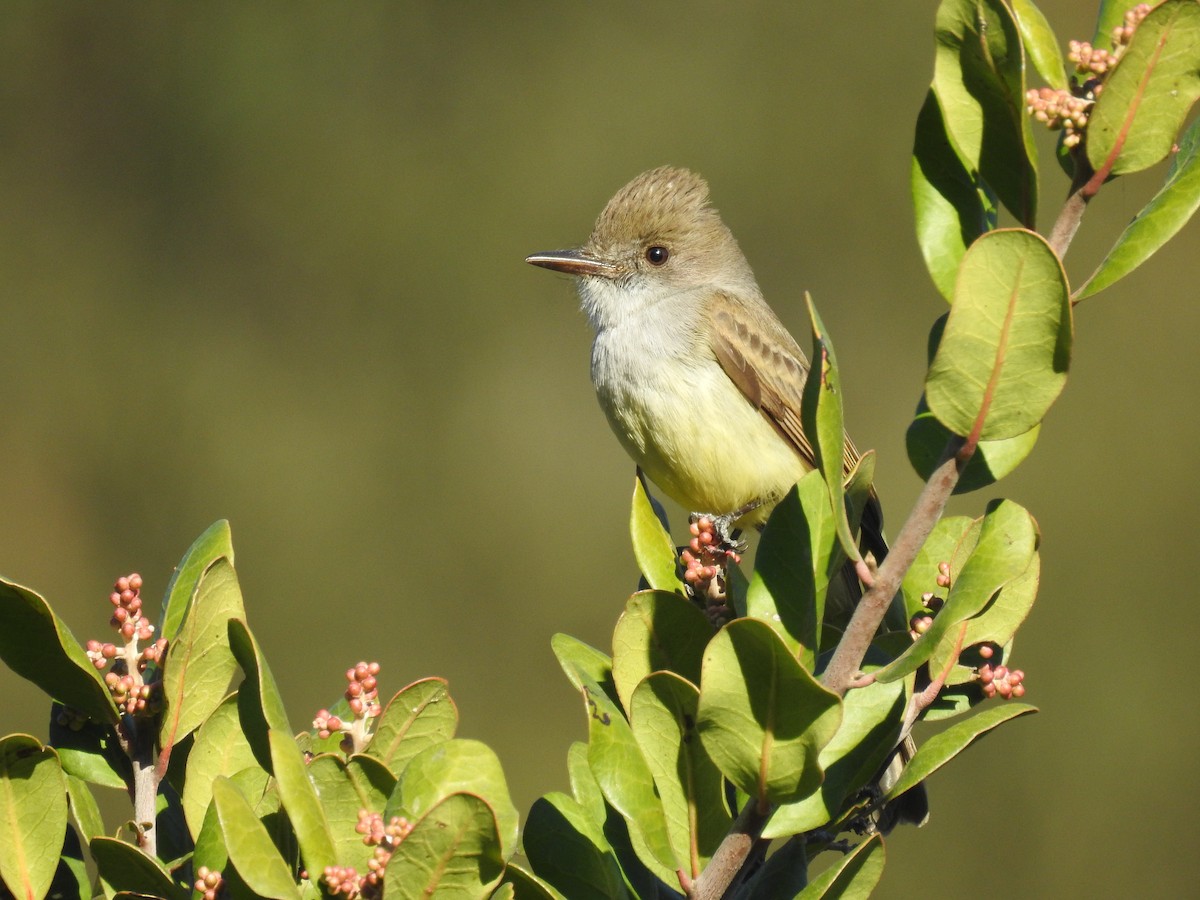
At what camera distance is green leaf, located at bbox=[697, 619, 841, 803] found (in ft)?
3.95

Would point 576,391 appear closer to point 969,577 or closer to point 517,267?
point 517,267

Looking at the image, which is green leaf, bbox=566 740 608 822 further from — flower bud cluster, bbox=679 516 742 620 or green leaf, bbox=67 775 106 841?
green leaf, bbox=67 775 106 841

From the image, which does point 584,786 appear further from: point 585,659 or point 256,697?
point 256,697

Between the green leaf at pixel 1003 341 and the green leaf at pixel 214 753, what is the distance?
2.67ft

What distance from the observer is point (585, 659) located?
166cm

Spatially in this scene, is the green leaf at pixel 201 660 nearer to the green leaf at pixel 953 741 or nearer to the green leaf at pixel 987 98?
the green leaf at pixel 953 741

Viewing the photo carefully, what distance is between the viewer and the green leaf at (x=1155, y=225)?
130cm

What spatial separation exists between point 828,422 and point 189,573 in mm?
796

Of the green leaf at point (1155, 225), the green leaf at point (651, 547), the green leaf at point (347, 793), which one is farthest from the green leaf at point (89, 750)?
the green leaf at point (1155, 225)

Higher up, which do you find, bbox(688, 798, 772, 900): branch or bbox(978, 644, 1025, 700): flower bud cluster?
bbox(978, 644, 1025, 700): flower bud cluster

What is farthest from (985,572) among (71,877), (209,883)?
(71,877)

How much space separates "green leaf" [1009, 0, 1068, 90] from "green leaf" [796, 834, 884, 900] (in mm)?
784

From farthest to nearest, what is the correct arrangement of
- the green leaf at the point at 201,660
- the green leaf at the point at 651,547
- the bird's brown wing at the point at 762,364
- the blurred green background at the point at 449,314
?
the blurred green background at the point at 449,314
the bird's brown wing at the point at 762,364
the green leaf at the point at 651,547
the green leaf at the point at 201,660

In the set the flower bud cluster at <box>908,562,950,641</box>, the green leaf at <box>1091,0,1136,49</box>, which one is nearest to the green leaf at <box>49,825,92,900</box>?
the flower bud cluster at <box>908,562,950,641</box>
